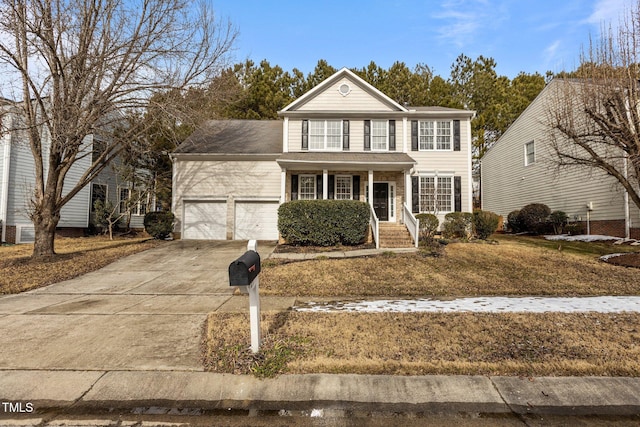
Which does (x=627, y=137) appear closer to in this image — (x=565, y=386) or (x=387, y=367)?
(x=565, y=386)

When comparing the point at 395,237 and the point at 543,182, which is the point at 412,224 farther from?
the point at 543,182

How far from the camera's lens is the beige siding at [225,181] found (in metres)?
16.6

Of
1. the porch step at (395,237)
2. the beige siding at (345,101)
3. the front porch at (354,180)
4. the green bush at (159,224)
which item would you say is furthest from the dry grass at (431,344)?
the beige siding at (345,101)

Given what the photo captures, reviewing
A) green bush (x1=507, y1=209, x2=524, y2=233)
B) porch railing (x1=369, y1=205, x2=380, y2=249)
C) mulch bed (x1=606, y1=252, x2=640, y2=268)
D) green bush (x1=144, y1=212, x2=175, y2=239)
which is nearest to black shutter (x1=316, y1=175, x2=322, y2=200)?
porch railing (x1=369, y1=205, x2=380, y2=249)

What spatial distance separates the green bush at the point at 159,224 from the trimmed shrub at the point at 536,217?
17.6 metres

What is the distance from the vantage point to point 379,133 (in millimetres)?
16109

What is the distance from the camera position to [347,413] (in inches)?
112

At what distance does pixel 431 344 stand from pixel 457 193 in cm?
1299

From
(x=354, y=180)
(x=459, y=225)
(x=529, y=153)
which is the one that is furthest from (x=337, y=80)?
(x=529, y=153)

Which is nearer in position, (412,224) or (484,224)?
(412,224)

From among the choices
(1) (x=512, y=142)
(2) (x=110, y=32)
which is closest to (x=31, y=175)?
(2) (x=110, y=32)

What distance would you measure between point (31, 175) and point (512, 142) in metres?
25.5

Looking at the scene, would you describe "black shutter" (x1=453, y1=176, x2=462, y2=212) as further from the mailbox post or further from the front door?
the mailbox post

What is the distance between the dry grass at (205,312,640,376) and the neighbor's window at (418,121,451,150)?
39.1 feet
